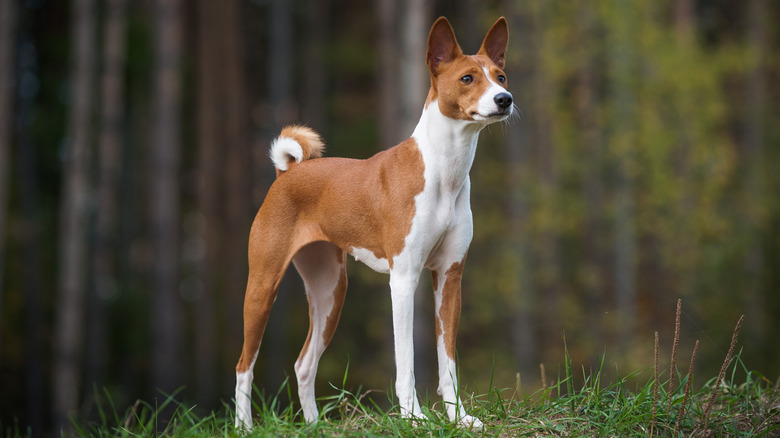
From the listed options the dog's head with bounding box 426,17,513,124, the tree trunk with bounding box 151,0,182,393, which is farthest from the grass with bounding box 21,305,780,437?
the tree trunk with bounding box 151,0,182,393

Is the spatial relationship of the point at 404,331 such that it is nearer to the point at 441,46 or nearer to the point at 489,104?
the point at 489,104

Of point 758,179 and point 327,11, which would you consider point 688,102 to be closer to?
point 758,179

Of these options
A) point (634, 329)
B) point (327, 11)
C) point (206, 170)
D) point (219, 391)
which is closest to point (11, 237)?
point (206, 170)

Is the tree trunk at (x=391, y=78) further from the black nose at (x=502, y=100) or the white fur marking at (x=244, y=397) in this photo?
the black nose at (x=502, y=100)

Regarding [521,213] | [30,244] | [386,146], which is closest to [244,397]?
[386,146]

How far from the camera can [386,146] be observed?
11.7m

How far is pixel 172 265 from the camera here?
13602mm

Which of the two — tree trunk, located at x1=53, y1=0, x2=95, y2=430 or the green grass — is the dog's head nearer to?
the green grass

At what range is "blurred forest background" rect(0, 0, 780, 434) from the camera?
1352cm

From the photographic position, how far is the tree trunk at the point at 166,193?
13.4 meters

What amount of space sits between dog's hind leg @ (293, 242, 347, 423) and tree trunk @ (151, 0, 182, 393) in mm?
9280

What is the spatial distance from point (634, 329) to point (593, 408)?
11.3m

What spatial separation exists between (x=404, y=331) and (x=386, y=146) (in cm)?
783

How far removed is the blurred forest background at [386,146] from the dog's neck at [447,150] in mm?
5963
